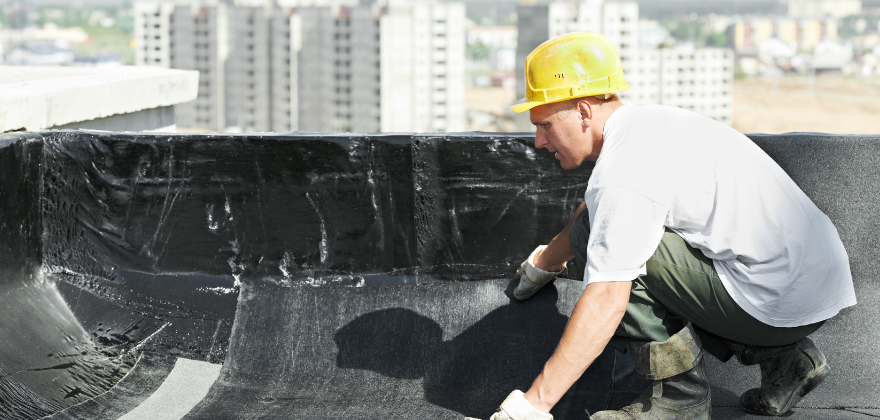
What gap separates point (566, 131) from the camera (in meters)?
1.89

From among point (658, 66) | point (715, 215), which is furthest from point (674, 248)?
point (658, 66)

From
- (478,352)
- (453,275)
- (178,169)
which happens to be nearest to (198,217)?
(178,169)

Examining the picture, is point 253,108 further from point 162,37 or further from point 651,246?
point 651,246

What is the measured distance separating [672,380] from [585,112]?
74 centimetres

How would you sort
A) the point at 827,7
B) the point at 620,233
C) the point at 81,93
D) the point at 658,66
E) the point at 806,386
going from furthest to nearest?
the point at 827,7
the point at 658,66
the point at 81,93
the point at 806,386
the point at 620,233

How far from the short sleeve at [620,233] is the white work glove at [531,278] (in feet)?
2.46

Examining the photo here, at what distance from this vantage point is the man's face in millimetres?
1866

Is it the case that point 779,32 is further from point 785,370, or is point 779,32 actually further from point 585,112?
point 585,112

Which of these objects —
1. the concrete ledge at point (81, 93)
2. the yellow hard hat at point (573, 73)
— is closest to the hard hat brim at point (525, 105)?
the yellow hard hat at point (573, 73)

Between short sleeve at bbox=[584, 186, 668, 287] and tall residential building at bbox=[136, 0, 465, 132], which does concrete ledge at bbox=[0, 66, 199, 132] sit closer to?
short sleeve at bbox=[584, 186, 668, 287]

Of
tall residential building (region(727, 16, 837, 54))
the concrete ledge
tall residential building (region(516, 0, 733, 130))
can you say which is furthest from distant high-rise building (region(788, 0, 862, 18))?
the concrete ledge

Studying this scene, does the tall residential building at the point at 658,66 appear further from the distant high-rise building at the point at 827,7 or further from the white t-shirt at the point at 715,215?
the distant high-rise building at the point at 827,7

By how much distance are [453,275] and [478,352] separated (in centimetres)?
34

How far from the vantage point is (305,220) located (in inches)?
109
